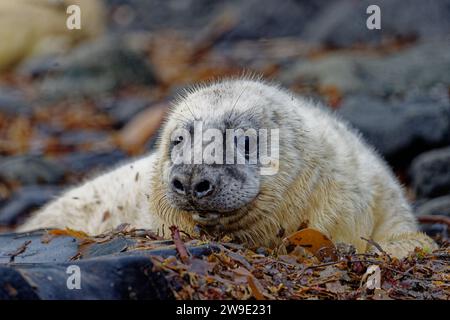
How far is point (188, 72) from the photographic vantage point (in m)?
20.7

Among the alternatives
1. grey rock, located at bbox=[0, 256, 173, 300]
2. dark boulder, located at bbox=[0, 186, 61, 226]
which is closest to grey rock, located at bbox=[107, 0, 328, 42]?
dark boulder, located at bbox=[0, 186, 61, 226]

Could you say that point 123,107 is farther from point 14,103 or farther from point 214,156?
point 214,156

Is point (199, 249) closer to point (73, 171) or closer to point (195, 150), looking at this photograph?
point (195, 150)

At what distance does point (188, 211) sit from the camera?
6562mm

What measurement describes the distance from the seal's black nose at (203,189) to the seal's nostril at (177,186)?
12cm

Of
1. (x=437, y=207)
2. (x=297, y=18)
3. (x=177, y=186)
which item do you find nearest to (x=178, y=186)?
(x=177, y=186)

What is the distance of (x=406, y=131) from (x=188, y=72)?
363 inches

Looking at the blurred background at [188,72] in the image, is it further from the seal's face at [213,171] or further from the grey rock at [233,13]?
the seal's face at [213,171]

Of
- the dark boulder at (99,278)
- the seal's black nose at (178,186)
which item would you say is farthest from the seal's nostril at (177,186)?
the dark boulder at (99,278)

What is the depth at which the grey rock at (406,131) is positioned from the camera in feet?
39.8

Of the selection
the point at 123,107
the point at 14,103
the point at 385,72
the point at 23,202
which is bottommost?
the point at 23,202

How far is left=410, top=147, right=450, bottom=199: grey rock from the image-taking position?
1069 cm

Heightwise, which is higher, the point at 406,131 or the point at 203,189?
the point at 406,131
